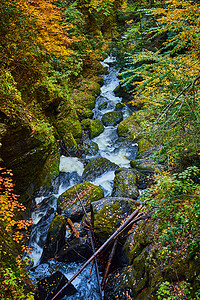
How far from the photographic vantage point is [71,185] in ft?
26.2

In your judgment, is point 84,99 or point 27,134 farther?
point 84,99

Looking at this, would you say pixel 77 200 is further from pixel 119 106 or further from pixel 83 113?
pixel 119 106

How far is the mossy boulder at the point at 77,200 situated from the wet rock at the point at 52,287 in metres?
1.92

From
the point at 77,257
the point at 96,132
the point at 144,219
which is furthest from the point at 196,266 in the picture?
the point at 96,132

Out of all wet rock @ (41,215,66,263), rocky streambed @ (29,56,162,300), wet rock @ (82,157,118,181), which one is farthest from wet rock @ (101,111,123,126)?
wet rock @ (41,215,66,263)

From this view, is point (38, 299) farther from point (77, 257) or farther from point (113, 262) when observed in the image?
point (113, 262)

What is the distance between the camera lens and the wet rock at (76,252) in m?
5.06

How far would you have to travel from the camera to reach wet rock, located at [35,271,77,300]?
4.16m

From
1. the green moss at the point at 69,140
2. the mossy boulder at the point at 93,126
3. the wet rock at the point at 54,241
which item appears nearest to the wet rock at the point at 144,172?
the wet rock at the point at 54,241

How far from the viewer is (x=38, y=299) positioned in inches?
162

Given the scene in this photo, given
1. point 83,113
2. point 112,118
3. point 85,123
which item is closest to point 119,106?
point 112,118

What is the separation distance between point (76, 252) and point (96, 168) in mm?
3894

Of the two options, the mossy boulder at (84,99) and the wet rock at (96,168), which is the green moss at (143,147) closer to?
the wet rock at (96,168)

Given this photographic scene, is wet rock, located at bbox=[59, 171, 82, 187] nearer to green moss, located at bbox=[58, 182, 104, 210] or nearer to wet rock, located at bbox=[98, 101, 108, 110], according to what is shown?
green moss, located at bbox=[58, 182, 104, 210]
